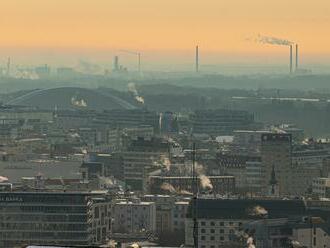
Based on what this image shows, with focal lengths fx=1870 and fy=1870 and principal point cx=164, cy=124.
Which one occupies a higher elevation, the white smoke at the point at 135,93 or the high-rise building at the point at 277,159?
the white smoke at the point at 135,93

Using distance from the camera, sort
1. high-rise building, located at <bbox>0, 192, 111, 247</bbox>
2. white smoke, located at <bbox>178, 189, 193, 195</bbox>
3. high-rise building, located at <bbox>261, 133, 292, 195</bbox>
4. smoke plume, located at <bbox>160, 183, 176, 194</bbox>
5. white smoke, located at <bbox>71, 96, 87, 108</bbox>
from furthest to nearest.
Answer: white smoke, located at <bbox>71, 96, 87, 108</bbox> → high-rise building, located at <bbox>261, 133, 292, 195</bbox> → smoke plume, located at <bbox>160, 183, 176, 194</bbox> → white smoke, located at <bbox>178, 189, 193, 195</bbox> → high-rise building, located at <bbox>0, 192, 111, 247</bbox>

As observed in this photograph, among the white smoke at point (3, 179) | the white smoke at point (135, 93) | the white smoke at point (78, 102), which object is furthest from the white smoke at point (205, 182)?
the white smoke at point (135, 93)

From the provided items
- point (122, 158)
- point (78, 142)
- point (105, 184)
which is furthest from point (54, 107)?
point (105, 184)

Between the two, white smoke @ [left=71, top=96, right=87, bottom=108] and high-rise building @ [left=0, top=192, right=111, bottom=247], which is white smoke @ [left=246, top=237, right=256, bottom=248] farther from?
white smoke @ [left=71, top=96, right=87, bottom=108]

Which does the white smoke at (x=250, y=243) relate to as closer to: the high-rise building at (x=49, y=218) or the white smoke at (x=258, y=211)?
the white smoke at (x=258, y=211)

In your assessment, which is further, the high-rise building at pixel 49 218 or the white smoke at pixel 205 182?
the white smoke at pixel 205 182

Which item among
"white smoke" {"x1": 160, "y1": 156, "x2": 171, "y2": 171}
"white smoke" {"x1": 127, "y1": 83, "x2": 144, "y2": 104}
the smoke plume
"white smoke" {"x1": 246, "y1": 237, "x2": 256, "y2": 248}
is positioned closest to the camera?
"white smoke" {"x1": 246, "y1": 237, "x2": 256, "y2": 248}

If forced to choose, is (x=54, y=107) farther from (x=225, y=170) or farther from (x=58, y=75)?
(x=58, y=75)

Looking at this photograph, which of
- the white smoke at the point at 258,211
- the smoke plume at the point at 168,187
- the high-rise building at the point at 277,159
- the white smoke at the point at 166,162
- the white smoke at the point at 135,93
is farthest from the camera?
the white smoke at the point at 135,93

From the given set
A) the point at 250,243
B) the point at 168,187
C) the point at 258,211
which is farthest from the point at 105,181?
the point at 250,243

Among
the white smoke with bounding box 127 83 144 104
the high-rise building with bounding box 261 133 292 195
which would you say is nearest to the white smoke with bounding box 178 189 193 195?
the high-rise building with bounding box 261 133 292 195

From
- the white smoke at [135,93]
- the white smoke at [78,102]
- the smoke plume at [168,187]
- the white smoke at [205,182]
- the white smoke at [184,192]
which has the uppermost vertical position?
the white smoke at [135,93]

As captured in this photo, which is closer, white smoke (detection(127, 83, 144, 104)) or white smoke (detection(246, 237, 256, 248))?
white smoke (detection(246, 237, 256, 248))
